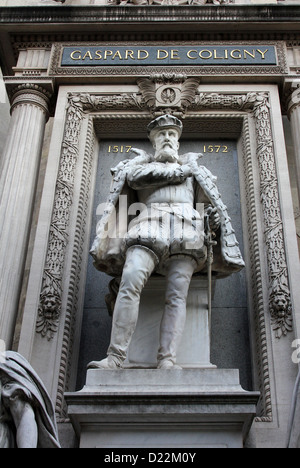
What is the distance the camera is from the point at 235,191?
33.4 feet

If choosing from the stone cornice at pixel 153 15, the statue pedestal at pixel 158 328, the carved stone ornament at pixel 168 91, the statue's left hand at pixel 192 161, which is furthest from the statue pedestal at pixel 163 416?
the stone cornice at pixel 153 15

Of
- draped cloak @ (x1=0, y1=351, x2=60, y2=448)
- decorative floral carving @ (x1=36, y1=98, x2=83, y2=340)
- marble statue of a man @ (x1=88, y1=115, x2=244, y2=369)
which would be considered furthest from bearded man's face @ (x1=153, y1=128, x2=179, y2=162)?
draped cloak @ (x1=0, y1=351, x2=60, y2=448)

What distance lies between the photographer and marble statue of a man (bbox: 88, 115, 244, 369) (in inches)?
291

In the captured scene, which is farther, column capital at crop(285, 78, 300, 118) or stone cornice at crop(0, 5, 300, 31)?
stone cornice at crop(0, 5, 300, 31)

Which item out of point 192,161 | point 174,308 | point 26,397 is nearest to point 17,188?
point 192,161

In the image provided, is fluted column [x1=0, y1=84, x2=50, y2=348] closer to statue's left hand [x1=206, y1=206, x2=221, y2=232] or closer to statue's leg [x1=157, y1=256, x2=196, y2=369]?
statue's leg [x1=157, y1=256, x2=196, y2=369]

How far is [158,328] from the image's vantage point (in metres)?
8.12

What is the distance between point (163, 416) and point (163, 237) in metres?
2.13

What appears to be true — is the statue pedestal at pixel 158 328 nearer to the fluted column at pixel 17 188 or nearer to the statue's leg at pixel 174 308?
the statue's leg at pixel 174 308

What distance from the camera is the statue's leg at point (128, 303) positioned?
717cm

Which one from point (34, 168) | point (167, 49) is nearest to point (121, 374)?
point (34, 168)
